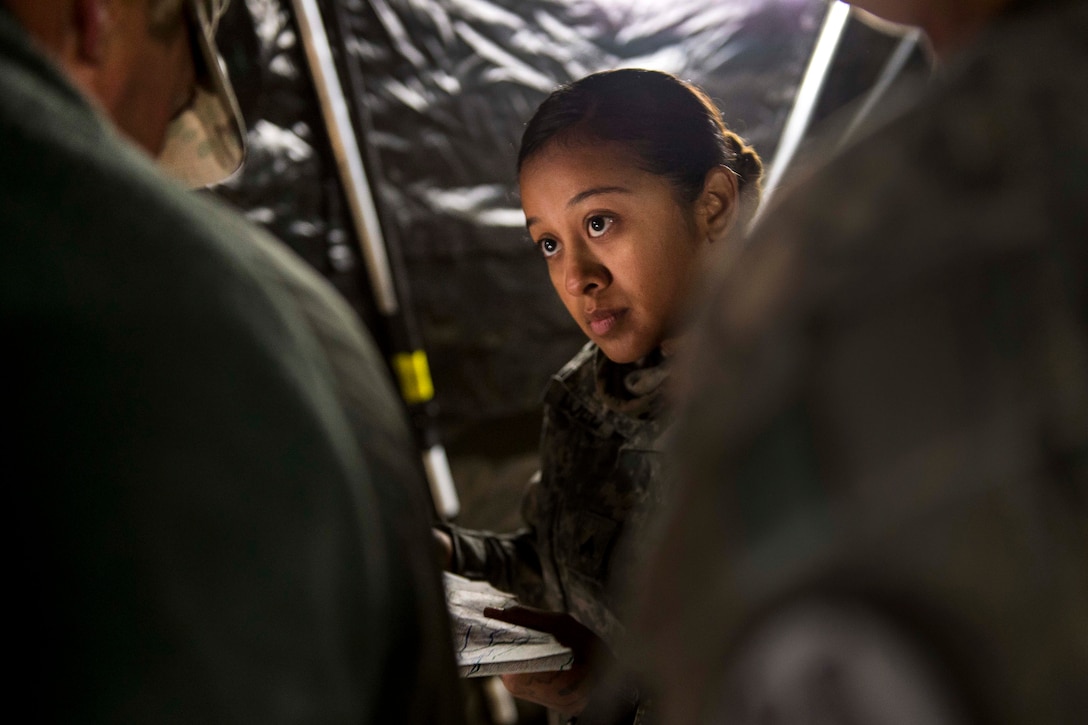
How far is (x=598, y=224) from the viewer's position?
2.85 feet

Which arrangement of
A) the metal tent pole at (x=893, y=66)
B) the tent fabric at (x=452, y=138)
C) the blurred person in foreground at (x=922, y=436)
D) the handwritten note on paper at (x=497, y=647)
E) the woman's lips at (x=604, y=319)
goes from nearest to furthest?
the blurred person in foreground at (x=922, y=436) < the handwritten note on paper at (x=497, y=647) < the woman's lips at (x=604, y=319) < the tent fabric at (x=452, y=138) < the metal tent pole at (x=893, y=66)

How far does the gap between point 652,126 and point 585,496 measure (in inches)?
16.5

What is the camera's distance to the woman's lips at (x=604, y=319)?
88 centimetres

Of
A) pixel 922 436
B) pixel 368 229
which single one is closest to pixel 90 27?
pixel 922 436

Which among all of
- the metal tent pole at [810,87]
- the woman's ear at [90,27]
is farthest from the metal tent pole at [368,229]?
the woman's ear at [90,27]

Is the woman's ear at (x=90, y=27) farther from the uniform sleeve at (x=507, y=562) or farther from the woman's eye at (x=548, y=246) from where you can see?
the uniform sleeve at (x=507, y=562)

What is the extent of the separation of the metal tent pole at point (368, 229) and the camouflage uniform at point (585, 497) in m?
0.66

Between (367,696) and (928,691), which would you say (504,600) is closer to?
(367,696)

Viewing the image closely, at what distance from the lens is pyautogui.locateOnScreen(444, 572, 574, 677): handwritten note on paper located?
0.67 m

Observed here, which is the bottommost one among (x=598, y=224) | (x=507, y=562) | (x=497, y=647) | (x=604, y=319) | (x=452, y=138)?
(x=507, y=562)

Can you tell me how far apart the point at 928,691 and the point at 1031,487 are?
64 millimetres

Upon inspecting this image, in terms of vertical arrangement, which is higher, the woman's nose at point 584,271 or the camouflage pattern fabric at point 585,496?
the woman's nose at point 584,271

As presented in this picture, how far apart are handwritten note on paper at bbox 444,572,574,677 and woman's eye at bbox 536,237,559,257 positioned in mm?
404

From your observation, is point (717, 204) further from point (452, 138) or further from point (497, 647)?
point (452, 138)
